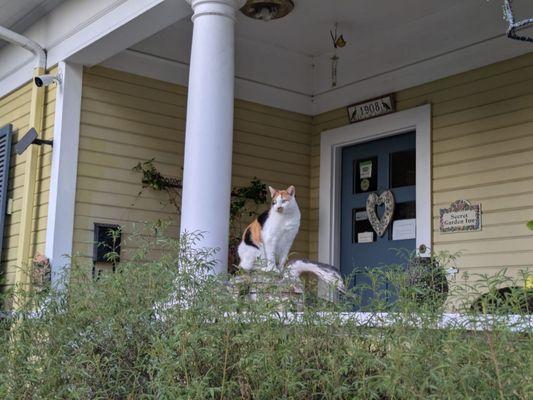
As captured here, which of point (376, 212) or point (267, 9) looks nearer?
point (267, 9)

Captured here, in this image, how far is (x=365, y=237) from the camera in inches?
259

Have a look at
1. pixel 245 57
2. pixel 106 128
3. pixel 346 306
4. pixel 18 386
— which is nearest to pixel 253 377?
pixel 346 306

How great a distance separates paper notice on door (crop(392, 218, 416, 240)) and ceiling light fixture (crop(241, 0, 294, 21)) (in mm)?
1777

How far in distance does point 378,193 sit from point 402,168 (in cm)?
28

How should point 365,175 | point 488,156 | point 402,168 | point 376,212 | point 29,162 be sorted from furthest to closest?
point 365,175 < point 376,212 < point 402,168 < point 29,162 < point 488,156

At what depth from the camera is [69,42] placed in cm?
601

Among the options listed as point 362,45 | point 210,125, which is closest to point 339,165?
point 362,45

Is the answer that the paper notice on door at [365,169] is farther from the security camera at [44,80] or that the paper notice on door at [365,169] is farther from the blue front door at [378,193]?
the security camera at [44,80]

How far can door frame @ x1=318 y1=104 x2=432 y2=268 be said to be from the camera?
19.7 ft

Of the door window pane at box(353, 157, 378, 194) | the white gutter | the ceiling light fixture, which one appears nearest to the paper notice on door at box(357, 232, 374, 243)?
the door window pane at box(353, 157, 378, 194)

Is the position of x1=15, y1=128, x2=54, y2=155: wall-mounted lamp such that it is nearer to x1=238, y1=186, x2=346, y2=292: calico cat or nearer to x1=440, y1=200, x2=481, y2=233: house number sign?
x1=238, y1=186, x2=346, y2=292: calico cat

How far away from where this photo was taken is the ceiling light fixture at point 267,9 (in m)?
5.75

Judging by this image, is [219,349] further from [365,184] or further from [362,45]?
[362,45]

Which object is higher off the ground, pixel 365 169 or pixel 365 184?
pixel 365 169
